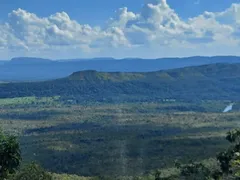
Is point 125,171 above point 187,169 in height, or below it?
below

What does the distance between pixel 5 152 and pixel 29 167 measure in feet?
16.4

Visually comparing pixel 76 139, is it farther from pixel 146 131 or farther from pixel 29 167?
pixel 29 167

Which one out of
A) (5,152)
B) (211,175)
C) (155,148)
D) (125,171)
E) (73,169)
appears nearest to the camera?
(5,152)

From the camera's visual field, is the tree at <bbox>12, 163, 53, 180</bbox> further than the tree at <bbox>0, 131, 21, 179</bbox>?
Yes

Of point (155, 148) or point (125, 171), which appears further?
point (155, 148)

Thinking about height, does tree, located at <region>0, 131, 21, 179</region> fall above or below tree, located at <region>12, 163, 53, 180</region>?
above

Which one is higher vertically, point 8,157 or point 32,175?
point 8,157

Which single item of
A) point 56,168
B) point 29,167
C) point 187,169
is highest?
point 29,167

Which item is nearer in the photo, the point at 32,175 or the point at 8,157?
the point at 8,157

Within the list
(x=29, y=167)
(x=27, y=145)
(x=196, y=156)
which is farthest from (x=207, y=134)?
(x=29, y=167)

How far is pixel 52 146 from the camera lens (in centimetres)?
15462

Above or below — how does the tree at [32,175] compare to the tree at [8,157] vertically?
below

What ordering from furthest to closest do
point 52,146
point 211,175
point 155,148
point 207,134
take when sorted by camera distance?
point 207,134
point 52,146
point 155,148
point 211,175

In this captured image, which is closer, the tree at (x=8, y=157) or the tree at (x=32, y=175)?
the tree at (x=8, y=157)
